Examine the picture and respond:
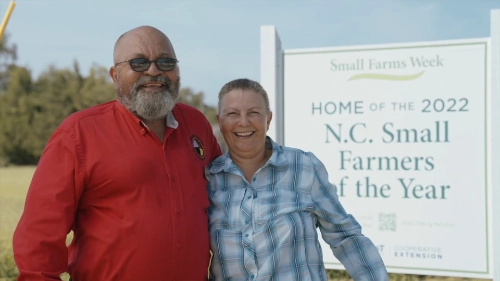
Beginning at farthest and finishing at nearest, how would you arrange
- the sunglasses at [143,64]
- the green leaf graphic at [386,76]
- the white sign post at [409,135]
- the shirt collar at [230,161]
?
the green leaf graphic at [386,76], the white sign post at [409,135], the shirt collar at [230,161], the sunglasses at [143,64]

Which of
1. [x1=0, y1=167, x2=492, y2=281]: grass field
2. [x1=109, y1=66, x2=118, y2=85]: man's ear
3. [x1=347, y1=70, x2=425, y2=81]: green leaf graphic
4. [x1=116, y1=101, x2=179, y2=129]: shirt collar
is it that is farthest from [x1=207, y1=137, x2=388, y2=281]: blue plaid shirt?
[x1=0, y1=167, x2=492, y2=281]: grass field

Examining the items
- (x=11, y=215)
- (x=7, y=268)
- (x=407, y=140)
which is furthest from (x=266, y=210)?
(x=11, y=215)

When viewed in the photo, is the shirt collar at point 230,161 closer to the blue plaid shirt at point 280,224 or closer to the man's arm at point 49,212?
the blue plaid shirt at point 280,224

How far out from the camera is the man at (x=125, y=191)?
2.14 meters

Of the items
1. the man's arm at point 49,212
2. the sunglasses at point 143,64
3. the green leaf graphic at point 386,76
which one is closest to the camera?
the man's arm at point 49,212

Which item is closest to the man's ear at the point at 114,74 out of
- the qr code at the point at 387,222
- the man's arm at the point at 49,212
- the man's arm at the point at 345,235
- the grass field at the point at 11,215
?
the man's arm at the point at 49,212

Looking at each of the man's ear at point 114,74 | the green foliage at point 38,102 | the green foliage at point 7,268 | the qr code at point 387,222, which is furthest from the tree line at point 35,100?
the man's ear at point 114,74

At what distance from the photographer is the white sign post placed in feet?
16.1

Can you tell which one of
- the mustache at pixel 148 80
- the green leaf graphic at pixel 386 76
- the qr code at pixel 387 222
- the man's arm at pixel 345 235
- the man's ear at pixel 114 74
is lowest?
the qr code at pixel 387 222

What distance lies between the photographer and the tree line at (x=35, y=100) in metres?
8.63

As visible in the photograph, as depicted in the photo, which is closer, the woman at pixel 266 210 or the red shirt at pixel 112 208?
the red shirt at pixel 112 208

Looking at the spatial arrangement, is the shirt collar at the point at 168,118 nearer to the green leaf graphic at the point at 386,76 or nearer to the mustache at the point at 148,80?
the mustache at the point at 148,80

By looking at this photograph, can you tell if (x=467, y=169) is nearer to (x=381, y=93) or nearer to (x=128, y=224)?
Result: (x=381, y=93)

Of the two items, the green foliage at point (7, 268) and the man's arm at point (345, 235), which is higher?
the man's arm at point (345, 235)
